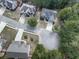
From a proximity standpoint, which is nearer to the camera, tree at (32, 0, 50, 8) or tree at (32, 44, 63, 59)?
tree at (32, 44, 63, 59)

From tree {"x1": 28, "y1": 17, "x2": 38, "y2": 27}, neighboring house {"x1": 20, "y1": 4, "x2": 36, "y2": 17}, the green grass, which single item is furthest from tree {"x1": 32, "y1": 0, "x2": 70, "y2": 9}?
tree {"x1": 28, "y1": 17, "x2": 38, "y2": 27}

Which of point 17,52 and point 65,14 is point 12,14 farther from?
point 17,52

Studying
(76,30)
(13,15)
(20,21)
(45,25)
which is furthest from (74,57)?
(13,15)

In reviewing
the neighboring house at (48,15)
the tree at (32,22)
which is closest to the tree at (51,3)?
the neighboring house at (48,15)

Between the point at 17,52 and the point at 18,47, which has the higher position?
the point at 18,47

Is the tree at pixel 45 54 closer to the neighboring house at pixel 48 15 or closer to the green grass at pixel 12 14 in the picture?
the neighboring house at pixel 48 15

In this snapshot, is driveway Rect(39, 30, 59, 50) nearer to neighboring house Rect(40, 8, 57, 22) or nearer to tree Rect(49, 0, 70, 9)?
neighboring house Rect(40, 8, 57, 22)

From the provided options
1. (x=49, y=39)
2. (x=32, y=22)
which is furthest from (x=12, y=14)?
(x=49, y=39)

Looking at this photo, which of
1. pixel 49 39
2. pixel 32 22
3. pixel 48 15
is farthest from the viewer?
pixel 48 15
